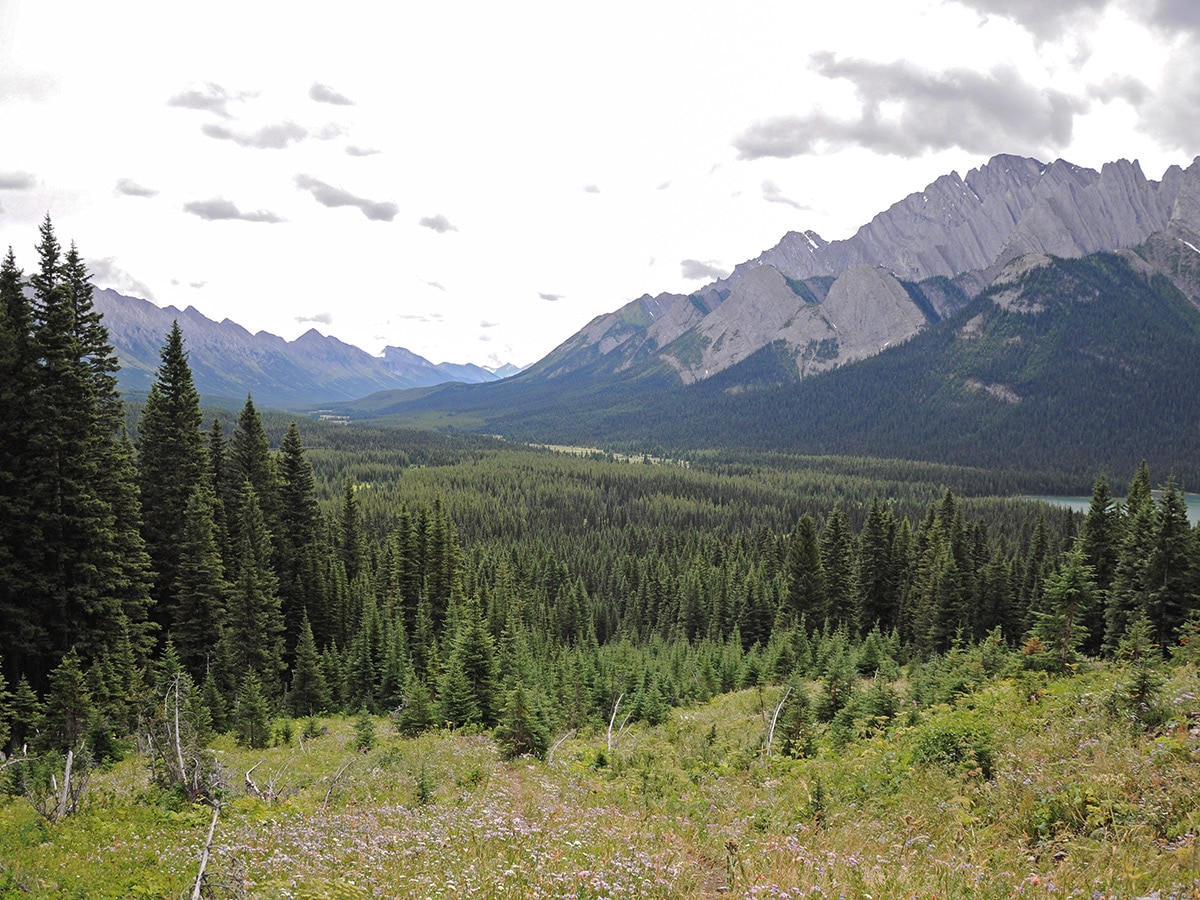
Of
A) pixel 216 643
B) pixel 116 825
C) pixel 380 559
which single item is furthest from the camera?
pixel 380 559

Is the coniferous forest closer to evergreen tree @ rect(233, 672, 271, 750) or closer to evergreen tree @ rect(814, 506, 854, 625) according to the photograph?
evergreen tree @ rect(233, 672, 271, 750)

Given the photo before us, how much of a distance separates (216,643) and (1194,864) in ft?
119

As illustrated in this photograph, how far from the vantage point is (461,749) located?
2120 cm

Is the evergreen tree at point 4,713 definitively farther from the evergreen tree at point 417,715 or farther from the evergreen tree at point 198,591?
the evergreen tree at point 417,715

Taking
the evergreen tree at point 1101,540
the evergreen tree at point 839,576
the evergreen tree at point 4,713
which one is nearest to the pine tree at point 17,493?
the evergreen tree at point 4,713

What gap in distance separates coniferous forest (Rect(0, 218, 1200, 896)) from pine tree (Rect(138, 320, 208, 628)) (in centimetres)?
14

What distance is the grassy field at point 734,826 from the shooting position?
320 inches

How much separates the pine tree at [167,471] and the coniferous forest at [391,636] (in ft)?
0.45

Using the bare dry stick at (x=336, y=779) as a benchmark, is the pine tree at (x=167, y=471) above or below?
above

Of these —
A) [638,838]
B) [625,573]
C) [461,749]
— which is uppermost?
[638,838]

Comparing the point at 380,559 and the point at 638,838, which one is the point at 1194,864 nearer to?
the point at 638,838

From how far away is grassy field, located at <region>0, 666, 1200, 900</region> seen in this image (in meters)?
8.12

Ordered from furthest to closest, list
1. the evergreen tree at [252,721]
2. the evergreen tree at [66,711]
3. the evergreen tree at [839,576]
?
the evergreen tree at [839,576], the evergreen tree at [252,721], the evergreen tree at [66,711]

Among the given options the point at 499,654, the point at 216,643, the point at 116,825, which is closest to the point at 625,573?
the point at 499,654
